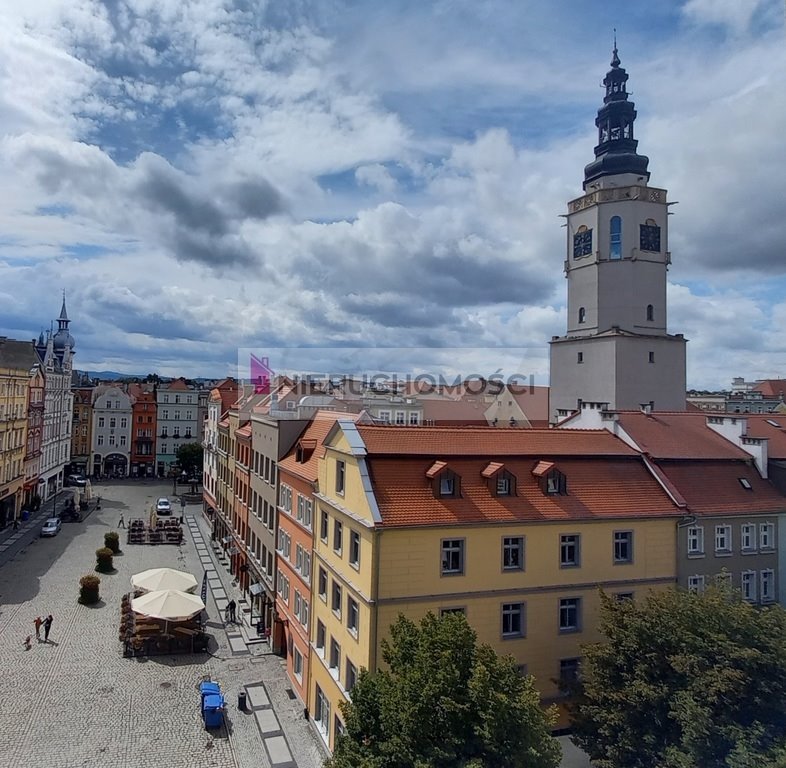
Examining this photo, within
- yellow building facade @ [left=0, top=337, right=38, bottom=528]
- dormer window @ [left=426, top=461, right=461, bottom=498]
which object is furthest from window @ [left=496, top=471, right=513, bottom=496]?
yellow building facade @ [left=0, top=337, right=38, bottom=528]

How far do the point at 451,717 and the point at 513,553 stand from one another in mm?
7755

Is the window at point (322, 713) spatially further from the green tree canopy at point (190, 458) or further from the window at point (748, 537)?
the green tree canopy at point (190, 458)

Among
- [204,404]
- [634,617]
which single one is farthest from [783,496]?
[204,404]

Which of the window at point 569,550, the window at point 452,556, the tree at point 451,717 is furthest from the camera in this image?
the window at point 569,550

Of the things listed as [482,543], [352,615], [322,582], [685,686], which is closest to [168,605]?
[322,582]

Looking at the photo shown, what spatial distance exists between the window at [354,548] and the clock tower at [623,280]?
24517 millimetres

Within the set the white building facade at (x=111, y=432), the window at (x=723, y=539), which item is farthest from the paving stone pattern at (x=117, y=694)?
the white building facade at (x=111, y=432)

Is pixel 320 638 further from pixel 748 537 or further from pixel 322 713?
pixel 748 537

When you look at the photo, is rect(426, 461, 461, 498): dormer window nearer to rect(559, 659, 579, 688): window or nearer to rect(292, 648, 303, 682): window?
rect(559, 659, 579, 688): window

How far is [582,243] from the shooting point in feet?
146

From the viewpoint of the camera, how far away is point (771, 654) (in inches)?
616

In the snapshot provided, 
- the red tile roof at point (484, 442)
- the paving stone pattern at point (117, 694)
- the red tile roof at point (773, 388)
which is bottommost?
the paving stone pattern at point (117, 694)

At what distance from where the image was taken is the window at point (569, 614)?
2181cm

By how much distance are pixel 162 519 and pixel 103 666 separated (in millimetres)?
33883
